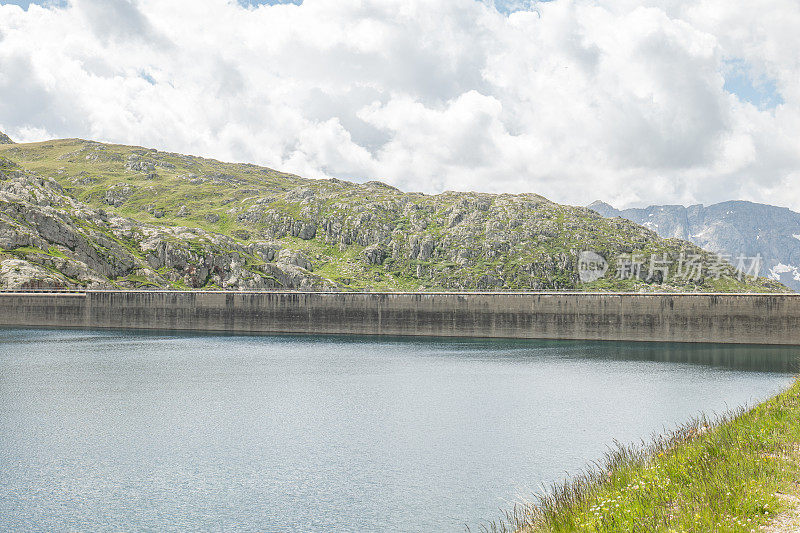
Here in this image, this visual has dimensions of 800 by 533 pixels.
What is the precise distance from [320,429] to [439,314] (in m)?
56.9

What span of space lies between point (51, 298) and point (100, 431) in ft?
267

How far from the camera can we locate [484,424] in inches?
1313

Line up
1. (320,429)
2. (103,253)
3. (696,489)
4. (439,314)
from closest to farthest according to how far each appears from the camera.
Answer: (696,489), (320,429), (439,314), (103,253)

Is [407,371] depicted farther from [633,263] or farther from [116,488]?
[633,263]

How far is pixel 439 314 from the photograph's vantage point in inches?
3474

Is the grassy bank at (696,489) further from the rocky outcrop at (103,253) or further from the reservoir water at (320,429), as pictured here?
the rocky outcrop at (103,253)

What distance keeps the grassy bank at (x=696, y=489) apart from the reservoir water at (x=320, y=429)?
5824 millimetres

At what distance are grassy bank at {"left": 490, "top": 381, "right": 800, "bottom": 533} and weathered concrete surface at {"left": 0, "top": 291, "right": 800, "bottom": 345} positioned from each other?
63.4 m

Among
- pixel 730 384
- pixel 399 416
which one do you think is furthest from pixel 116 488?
pixel 730 384

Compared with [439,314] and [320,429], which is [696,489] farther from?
[439,314]

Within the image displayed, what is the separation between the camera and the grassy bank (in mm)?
10773

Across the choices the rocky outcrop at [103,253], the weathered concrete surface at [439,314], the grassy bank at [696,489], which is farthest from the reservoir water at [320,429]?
the rocky outcrop at [103,253]

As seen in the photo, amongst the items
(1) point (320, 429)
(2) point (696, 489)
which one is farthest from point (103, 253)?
(2) point (696, 489)

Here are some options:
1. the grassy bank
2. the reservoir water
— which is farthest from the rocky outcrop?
the grassy bank
